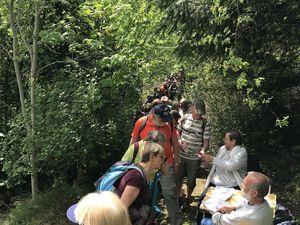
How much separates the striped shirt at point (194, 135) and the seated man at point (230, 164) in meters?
0.72

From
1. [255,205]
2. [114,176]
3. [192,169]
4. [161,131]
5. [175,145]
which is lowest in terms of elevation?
[192,169]

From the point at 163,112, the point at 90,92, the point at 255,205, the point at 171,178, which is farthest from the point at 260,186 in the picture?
the point at 90,92

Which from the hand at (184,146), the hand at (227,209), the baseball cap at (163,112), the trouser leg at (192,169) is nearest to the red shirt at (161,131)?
the baseball cap at (163,112)

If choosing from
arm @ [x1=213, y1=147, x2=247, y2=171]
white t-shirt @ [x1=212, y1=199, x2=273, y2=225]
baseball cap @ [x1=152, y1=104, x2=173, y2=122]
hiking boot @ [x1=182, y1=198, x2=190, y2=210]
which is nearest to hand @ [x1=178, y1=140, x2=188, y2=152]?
hiking boot @ [x1=182, y1=198, x2=190, y2=210]

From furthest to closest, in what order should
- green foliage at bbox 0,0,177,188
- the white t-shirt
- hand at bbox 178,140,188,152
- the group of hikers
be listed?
green foliage at bbox 0,0,177,188 < hand at bbox 178,140,188,152 < the white t-shirt < the group of hikers

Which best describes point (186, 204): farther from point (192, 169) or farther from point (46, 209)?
point (46, 209)

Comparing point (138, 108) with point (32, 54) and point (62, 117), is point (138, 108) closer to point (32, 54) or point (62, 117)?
point (62, 117)

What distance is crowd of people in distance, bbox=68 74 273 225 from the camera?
7.43ft

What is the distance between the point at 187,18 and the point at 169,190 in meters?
2.43

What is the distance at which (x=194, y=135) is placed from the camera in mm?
6121

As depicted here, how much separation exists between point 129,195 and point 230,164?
7.34 ft

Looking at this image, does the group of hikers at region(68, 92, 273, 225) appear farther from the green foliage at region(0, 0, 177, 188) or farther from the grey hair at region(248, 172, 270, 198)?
the green foliage at region(0, 0, 177, 188)

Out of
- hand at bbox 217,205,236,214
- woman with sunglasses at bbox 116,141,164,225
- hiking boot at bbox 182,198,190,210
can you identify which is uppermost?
woman with sunglasses at bbox 116,141,164,225

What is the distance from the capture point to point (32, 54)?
23.2 feet
